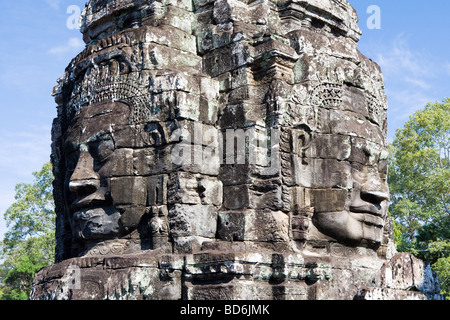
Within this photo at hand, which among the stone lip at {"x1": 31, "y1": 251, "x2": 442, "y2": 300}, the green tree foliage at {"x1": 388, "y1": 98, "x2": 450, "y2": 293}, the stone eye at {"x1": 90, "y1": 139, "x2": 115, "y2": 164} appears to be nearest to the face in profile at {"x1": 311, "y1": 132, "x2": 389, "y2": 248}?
the stone lip at {"x1": 31, "y1": 251, "x2": 442, "y2": 300}

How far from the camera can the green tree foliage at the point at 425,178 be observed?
22.3m

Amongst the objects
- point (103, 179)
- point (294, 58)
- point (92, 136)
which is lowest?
point (103, 179)

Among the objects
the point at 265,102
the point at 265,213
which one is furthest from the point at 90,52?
the point at 265,213

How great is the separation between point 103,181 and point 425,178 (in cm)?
1670

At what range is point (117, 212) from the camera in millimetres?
8602

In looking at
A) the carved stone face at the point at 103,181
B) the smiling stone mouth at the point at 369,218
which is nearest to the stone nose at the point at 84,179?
the carved stone face at the point at 103,181

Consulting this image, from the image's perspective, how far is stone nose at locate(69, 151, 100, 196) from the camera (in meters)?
8.76

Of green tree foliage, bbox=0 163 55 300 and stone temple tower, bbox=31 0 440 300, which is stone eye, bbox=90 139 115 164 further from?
green tree foliage, bbox=0 163 55 300

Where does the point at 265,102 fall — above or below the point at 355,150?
above

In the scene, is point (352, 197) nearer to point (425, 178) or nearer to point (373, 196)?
point (373, 196)
